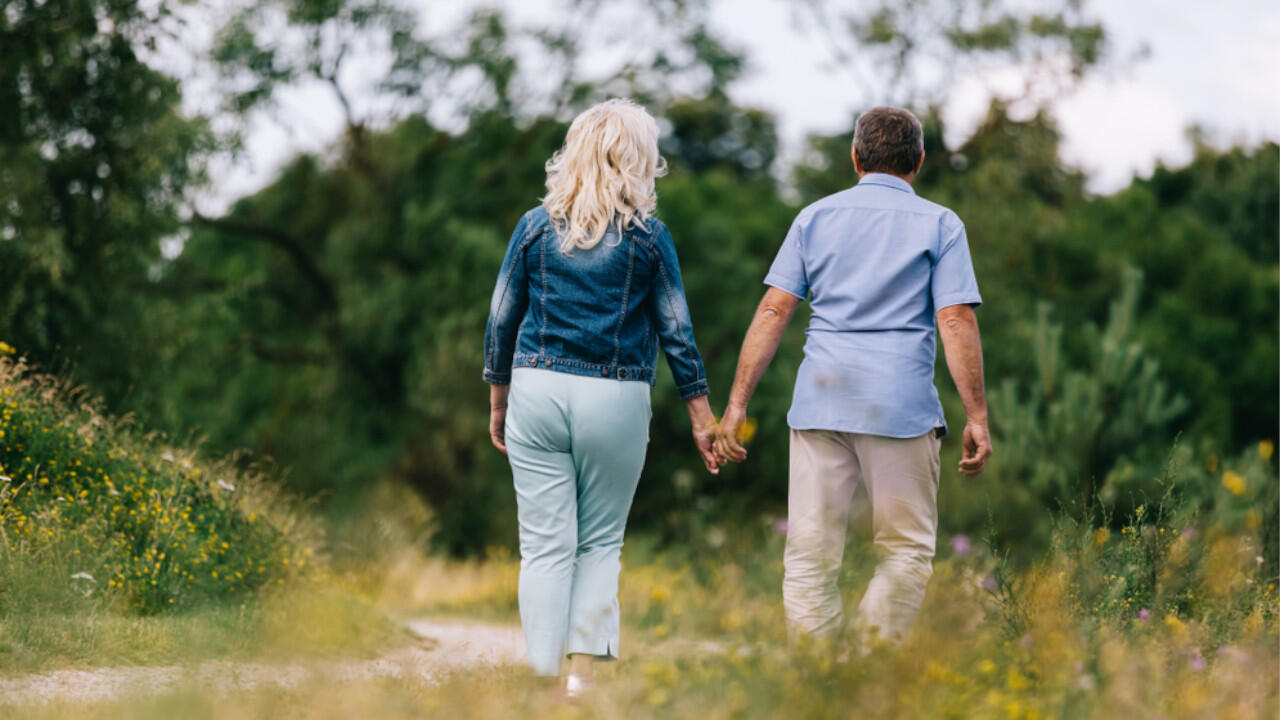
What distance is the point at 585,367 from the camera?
14.8ft

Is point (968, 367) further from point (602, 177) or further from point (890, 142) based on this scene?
point (602, 177)

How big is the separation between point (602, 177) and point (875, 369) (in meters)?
1.15

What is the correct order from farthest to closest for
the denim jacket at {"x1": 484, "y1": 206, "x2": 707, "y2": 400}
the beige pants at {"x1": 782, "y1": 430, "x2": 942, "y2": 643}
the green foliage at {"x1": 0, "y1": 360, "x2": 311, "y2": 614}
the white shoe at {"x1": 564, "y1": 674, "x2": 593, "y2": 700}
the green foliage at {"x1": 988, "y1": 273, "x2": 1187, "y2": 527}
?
the green foliage at {"x1": 988, "y1": 273, "x2": 1187, "y2": 527} < the green foliage at {"x1": 0, "y1": 360, "x2": 311, "y2": 614} < the denim jacket at {"x1": 484, "y1": 206, "x2": 707, "y2": 400} < the beige pants at {"x1": 782, "y1": 430, "x2": 942, "y2": 643} < the white shoe at {"x1": 564, "y1": 674, "x2": 593, "y2": 700}

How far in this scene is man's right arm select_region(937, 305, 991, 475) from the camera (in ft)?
14.8

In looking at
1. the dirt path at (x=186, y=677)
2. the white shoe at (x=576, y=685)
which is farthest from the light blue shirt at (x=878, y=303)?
the dirt path at (x=186, y=677)

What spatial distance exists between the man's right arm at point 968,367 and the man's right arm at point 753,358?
1.82 ft

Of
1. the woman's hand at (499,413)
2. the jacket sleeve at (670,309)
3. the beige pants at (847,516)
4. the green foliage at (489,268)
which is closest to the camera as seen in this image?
the beige pants at (847,516)

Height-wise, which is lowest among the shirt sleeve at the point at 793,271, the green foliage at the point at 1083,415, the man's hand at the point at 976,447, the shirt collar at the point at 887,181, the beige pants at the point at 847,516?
the green foliage at the point at 1083,415

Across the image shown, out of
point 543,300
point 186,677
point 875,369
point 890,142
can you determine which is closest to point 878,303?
point 875,369

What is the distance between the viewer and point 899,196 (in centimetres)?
467

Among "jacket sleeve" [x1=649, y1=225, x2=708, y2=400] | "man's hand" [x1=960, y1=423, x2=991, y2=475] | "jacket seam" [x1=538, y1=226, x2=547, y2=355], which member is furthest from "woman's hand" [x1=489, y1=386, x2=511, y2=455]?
"man's hand" [x1=960, y1=423, x2=991, y2=475]

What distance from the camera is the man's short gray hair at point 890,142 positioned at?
470cm

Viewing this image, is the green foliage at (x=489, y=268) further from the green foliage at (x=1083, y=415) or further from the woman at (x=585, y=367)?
the woman at (x=585, y=367)

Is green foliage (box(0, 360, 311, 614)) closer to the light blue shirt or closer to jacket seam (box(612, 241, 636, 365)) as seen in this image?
jacket seam (box(612, 241, 636, 365))
